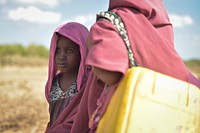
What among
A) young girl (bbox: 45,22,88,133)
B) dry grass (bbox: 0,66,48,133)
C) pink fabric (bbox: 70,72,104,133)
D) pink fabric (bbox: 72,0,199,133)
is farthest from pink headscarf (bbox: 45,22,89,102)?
dry grass (bbox: 0,66,48,133)

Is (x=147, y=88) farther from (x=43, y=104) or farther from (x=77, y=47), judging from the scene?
(x=43, y=104)

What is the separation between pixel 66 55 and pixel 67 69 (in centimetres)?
12

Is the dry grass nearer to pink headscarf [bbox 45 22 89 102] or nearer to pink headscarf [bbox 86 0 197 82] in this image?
pink headscarf [bbox 45 22 89 102]

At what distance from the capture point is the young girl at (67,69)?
8.98ft

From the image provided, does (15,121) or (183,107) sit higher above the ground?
(183,107)

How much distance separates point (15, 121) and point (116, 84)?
4816mm

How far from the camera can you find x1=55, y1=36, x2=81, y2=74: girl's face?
2.84 meters

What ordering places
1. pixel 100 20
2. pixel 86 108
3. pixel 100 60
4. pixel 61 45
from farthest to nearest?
1. pixel 61 45
2. pixel 86 108
3. pixel 100 20
4. pixel 100 60

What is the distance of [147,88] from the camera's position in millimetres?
1705

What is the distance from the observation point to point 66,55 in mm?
2840

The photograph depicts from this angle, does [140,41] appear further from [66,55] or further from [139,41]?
[66,55]

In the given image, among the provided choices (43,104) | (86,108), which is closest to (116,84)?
(86,108)

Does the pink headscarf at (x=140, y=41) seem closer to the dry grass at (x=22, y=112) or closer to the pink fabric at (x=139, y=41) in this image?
the pink fabric at (x=139, y=41)

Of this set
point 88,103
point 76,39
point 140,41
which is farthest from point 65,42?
point 140,41
